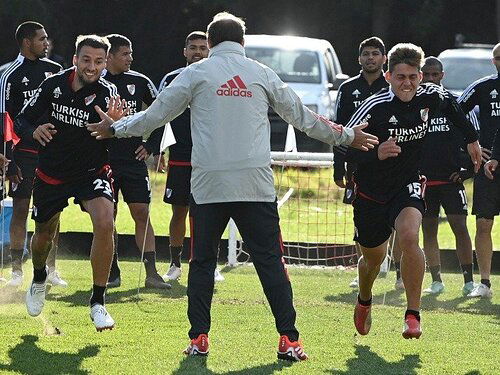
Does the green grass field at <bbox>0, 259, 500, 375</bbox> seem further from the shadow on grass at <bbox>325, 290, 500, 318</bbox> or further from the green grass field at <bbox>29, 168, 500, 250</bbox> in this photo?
the green grass field at <bbox>29, 168, 500, 250</bbox>

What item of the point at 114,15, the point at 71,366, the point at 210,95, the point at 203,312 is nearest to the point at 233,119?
the point at 210,95

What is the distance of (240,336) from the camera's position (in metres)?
8.22

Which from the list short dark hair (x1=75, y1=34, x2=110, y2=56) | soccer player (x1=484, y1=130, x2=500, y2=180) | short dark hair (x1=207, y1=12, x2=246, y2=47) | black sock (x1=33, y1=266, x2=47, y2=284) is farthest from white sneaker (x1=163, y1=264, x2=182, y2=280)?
short dark hair (x1=207, y1=12, x2=246, y2=47)

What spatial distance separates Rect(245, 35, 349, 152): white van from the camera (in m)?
20.6

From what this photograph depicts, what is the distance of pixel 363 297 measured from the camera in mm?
8234

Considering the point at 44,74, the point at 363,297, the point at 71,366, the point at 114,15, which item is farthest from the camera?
the point at 114,15

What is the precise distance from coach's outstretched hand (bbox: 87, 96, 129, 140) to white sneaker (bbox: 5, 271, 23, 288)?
3.18 m

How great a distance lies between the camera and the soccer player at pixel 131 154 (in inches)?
419

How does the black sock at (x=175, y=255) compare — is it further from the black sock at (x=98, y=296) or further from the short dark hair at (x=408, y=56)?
the short dark hair at (x=408, y=56)

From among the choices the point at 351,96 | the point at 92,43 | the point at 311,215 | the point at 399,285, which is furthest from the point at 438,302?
the point at 311,215

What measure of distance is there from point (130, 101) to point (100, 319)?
3.03 m

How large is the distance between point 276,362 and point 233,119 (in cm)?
144

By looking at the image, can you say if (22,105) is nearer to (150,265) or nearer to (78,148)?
(150,265)

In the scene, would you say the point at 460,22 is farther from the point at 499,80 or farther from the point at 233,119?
the point at 233,119
